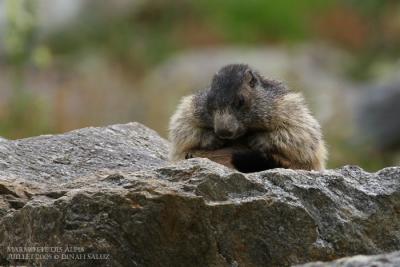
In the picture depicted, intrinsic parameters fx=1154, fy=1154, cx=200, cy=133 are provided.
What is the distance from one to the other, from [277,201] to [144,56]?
60.9ft

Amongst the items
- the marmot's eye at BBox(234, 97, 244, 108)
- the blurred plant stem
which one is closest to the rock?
the marmot's eye at BBox(234, 97, 244, 108)

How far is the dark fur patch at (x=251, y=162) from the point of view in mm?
7656

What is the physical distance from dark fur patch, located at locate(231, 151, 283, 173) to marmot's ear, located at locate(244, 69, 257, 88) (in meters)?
0.57

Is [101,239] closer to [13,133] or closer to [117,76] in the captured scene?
[13,133]

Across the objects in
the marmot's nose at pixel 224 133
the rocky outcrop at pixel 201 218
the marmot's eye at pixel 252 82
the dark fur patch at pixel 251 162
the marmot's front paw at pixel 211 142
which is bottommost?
the rocky outcrop at pixel 201 218

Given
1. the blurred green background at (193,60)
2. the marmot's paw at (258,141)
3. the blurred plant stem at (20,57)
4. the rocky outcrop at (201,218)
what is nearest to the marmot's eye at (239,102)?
the marmot's paw at (258,141)

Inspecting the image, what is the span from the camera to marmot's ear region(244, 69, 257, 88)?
8219 mm

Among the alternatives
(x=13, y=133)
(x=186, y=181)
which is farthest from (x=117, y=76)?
(x=186, y=181)

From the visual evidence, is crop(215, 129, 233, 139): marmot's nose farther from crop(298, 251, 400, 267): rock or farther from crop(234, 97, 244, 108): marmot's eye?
crop(298, 251, 400, 267): rock

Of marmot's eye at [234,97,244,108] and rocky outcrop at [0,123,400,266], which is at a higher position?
marmot's eye at [234,97,244,108]

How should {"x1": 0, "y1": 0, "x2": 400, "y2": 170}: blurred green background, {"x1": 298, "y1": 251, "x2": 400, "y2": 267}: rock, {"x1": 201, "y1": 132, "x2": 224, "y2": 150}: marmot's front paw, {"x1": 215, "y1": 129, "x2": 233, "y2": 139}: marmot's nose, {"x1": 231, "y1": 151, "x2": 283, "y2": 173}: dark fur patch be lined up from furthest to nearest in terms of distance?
{"x1": 0, "y1": 0, "x2": 400, "y2": 170}: blurred green background < {"x1": 201, "y1": 132, "x2": 224, "y2": 150}: marmot's front paw < {"x1": 215, "y1": 129, "x2": 233, "y2": 139}: marmot's nose < {"x1": 231, "y1": 151, "x2": 283, "y2": 173}: dark fur patch < {"x1": 298, "y1": 251, "x2": 400, "y2": 267}: rock

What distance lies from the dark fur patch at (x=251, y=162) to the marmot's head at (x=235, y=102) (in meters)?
0.21

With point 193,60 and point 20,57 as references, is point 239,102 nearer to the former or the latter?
point 20,57

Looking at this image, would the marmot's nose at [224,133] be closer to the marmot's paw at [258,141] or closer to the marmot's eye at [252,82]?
the marmot's paw at [258,141]
